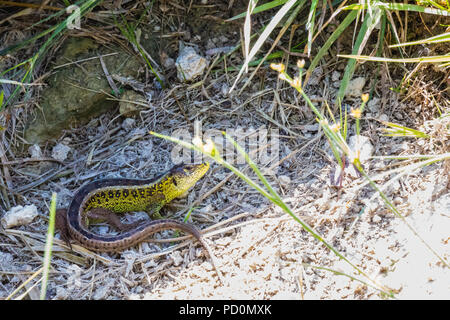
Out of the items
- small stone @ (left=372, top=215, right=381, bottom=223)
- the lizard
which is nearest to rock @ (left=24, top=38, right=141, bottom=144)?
the lizard

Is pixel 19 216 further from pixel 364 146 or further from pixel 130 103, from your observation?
pixel 364 146

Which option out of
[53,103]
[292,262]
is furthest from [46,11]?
[292,262]

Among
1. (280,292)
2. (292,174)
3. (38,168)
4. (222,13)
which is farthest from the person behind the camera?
(222,13)

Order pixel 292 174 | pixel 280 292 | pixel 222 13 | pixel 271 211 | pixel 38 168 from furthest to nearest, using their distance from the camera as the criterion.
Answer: pixel 222 13, pixel 38 168, pixel 292 174, pixel 271 211, pixel 280 292

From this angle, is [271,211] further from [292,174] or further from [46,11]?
[46,11]

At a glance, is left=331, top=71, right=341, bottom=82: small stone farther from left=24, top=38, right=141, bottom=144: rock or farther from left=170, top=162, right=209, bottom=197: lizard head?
left=24, top=38, right=141, bottom=144: rock

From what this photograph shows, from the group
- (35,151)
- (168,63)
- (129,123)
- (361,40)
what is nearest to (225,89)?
(168,63)

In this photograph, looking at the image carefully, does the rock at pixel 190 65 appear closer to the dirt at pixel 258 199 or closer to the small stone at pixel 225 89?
the dirt at pixel 258 199
